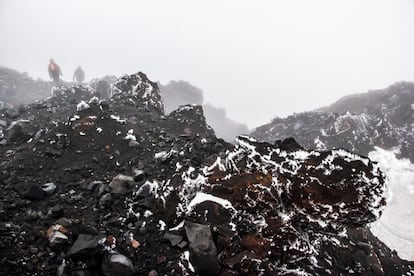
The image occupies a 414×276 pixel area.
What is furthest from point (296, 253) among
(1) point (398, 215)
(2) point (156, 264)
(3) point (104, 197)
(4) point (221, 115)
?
(4) point (221, 115)

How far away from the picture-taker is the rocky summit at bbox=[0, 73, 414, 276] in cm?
554

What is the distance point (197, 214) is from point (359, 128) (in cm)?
2244

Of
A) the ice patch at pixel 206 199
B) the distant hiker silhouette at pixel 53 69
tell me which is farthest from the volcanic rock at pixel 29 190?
Result: the distant hiker silhouette at pixel 53 69

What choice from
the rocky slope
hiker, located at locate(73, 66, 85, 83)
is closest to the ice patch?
the rocky slope

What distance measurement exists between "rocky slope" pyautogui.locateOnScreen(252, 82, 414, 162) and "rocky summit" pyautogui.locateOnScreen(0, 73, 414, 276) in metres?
16.5

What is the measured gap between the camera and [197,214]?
6.45 m

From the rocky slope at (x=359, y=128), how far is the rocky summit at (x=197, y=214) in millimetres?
16462

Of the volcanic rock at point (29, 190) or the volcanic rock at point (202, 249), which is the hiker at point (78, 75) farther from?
the volcanic rock at point (202, 249)

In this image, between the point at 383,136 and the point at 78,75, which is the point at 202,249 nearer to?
the point at 383,136

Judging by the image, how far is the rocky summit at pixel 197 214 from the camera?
554 centimetres

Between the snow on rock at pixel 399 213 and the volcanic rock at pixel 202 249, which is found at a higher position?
the volcanic rock at pixel 202 249

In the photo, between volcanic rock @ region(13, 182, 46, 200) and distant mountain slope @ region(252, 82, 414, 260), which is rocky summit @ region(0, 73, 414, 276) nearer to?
volcanic rock @ region(13, 182, 46, 200)

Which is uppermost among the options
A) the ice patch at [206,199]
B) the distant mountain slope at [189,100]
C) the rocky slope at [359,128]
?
the ice patch at [206,199]

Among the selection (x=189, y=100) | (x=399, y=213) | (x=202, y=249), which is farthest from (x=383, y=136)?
(x=189, y=100)
